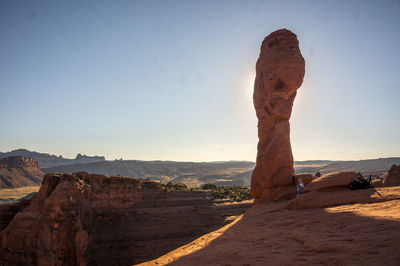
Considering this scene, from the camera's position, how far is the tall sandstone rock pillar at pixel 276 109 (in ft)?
61.7

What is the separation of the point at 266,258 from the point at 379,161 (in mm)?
182194

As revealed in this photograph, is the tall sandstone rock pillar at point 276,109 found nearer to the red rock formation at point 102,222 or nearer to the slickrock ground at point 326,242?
the slickrock ground at point 326,242

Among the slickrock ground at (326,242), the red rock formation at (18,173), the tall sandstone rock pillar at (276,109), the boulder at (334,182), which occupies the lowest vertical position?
the red rock formation at (18,173)

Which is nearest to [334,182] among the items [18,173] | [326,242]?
[326,242]

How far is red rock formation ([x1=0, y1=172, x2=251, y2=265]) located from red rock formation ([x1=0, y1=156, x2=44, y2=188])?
8321 centimetres

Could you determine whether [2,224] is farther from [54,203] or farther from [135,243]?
[135,243]

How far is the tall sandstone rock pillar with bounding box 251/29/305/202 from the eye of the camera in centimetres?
1880

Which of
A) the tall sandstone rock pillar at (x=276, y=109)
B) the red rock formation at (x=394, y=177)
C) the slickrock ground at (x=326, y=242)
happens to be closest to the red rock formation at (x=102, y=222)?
the tall sandstone rock pillar at (x=276, y=109)

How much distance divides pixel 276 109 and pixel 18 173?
11209 centimetres

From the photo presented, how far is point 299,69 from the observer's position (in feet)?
65.1

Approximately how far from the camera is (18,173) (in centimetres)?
9738

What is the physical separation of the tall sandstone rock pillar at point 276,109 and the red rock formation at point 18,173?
321ft

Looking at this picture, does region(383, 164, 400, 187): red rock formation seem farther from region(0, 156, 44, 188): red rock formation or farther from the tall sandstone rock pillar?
region(0, 156, 44, 188): red rock formation

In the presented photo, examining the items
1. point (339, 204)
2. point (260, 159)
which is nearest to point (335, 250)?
point (339, 204)
